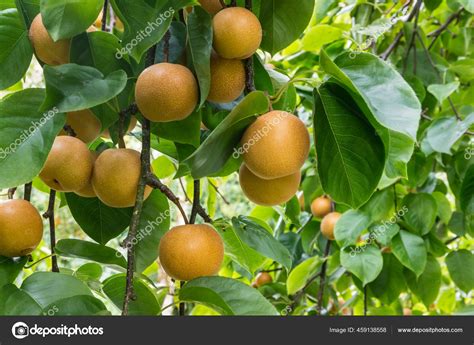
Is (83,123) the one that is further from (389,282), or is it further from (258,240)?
(389,282)

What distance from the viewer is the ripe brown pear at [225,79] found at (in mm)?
648

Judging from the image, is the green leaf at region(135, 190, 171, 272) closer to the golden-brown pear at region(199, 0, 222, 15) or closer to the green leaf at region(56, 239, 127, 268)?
the green leaf at region(56, 239, 127, 268)

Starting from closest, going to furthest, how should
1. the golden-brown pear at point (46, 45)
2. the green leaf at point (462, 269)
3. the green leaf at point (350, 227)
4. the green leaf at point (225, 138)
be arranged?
the green leaf at point (225, 138) → the golden-brown pear at point (46, 45) → the green leaf at point (350, 227) → the green leaf at point (462, 269)

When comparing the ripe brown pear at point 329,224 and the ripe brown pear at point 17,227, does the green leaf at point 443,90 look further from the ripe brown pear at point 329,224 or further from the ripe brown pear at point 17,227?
the ripe brown pear at point 17,227

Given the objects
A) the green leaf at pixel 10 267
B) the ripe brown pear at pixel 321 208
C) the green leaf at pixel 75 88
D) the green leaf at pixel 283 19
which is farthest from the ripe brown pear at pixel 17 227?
the ripe brown pear at pixel 321 208

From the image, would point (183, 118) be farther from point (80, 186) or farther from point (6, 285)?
point (6, 285)

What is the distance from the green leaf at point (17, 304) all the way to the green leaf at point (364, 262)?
0.85m

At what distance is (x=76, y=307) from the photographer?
0.58 metres

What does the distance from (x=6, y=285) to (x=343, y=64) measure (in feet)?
1.41

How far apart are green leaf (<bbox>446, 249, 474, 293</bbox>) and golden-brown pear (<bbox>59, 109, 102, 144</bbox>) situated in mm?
1100

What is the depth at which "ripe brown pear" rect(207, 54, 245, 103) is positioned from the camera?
0.65 metres

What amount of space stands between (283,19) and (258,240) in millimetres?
271

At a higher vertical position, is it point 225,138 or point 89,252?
point 225,138

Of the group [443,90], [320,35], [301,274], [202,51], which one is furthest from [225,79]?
[301,274]
